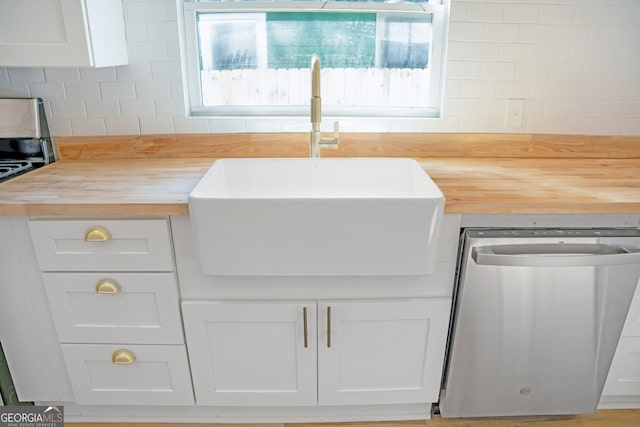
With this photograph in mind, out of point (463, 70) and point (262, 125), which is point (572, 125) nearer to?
point (463, 70)

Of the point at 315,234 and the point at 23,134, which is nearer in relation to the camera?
the point at 315,234

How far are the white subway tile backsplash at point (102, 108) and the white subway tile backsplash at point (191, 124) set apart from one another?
0.23 metres

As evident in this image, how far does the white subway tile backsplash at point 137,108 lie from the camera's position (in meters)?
1.75

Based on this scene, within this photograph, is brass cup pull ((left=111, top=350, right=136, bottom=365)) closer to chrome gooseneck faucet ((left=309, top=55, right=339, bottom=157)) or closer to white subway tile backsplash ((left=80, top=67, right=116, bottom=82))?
chrome gooseneck faucet ((left=309, top=55, right=339, bottom=157))

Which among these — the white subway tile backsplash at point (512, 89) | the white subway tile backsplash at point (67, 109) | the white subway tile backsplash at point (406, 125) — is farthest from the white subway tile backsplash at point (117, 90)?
the white subway tile backsplash at point (512, 89)

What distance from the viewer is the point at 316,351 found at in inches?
56.2

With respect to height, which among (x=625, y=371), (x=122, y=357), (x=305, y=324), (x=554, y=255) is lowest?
(x=625, y=371)

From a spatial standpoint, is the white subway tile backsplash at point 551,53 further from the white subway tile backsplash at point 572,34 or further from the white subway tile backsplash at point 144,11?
the white subway tile backsplash at point 144,11

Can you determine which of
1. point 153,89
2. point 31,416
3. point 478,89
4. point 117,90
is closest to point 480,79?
point 478,89

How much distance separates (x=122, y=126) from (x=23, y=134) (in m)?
0.35

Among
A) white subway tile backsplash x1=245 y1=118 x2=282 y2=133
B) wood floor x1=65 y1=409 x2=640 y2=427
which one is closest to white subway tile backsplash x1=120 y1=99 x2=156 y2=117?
white subway tile backsplash x1=245 y1=118 x2=282 y2=133

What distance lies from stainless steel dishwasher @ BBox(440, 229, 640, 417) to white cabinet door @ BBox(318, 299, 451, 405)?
0.23 ft

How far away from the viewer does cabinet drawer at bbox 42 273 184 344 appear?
4.33ft

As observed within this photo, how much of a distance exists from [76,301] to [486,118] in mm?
1617
